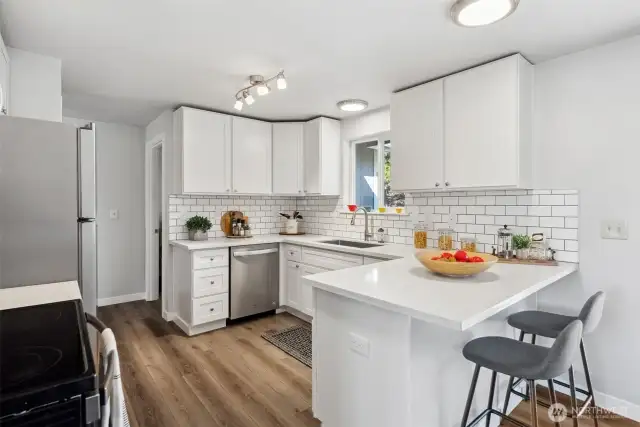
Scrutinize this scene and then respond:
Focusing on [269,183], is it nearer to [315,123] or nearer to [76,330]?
[315,123]

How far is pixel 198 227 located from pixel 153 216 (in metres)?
1.11

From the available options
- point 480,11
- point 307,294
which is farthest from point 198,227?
point 480,11

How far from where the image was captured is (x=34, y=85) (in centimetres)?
225

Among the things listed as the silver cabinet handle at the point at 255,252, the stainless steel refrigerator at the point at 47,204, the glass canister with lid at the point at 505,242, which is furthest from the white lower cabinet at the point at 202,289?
the glass canister with lid at the point at 505,242

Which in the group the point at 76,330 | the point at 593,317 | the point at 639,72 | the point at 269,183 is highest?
the point at 639,72

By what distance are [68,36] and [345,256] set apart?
8.16 ft

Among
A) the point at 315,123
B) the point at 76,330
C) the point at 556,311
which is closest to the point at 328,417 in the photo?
the point at 76,330

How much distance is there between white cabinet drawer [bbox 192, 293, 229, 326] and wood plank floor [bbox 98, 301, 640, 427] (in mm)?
145

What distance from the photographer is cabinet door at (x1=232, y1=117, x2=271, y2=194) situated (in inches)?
149

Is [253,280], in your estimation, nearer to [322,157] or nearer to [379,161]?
[322,157]

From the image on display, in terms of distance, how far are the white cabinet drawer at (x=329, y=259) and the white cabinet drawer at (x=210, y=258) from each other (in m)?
0.79

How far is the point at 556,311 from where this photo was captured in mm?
2365

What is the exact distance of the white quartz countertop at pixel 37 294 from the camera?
1.38 m

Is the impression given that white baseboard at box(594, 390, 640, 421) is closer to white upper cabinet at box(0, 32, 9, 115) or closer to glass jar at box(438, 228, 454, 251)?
glass jar at box(438, 228, 454, 251)
